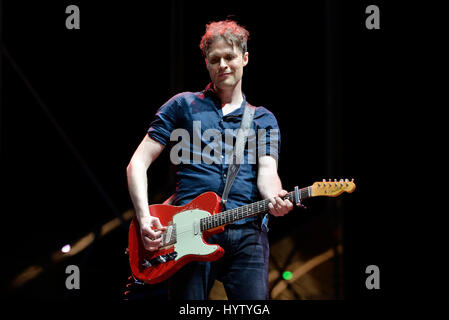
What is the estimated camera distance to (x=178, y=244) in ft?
7.89

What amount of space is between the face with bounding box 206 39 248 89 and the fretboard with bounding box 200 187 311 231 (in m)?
0.74

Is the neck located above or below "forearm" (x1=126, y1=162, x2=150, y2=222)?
above

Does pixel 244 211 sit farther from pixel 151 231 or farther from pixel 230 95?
pixel 230 95

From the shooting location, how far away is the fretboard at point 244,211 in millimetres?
2314

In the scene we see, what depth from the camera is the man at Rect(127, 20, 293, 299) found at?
2318mm

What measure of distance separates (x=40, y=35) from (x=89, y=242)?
193cm

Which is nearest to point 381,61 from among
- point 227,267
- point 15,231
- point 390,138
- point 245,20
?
point 390,138

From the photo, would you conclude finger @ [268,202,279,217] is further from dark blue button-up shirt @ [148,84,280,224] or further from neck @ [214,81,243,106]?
neck @ [214,81,243,106]

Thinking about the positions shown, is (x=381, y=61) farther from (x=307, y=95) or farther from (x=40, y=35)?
(x=40, y=35)

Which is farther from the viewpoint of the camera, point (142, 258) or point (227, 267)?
point (142, 258)

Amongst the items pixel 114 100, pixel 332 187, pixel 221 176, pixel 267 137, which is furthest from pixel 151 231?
pixel 114 100

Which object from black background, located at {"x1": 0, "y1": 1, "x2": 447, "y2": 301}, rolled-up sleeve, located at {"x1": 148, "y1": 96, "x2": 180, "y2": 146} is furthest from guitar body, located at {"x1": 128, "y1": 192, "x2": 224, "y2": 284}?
black background, located at {"x1": 0, "y1": 1, "x2": 447, "y2": 301}

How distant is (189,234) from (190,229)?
0.09 feet

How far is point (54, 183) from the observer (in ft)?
13.8
